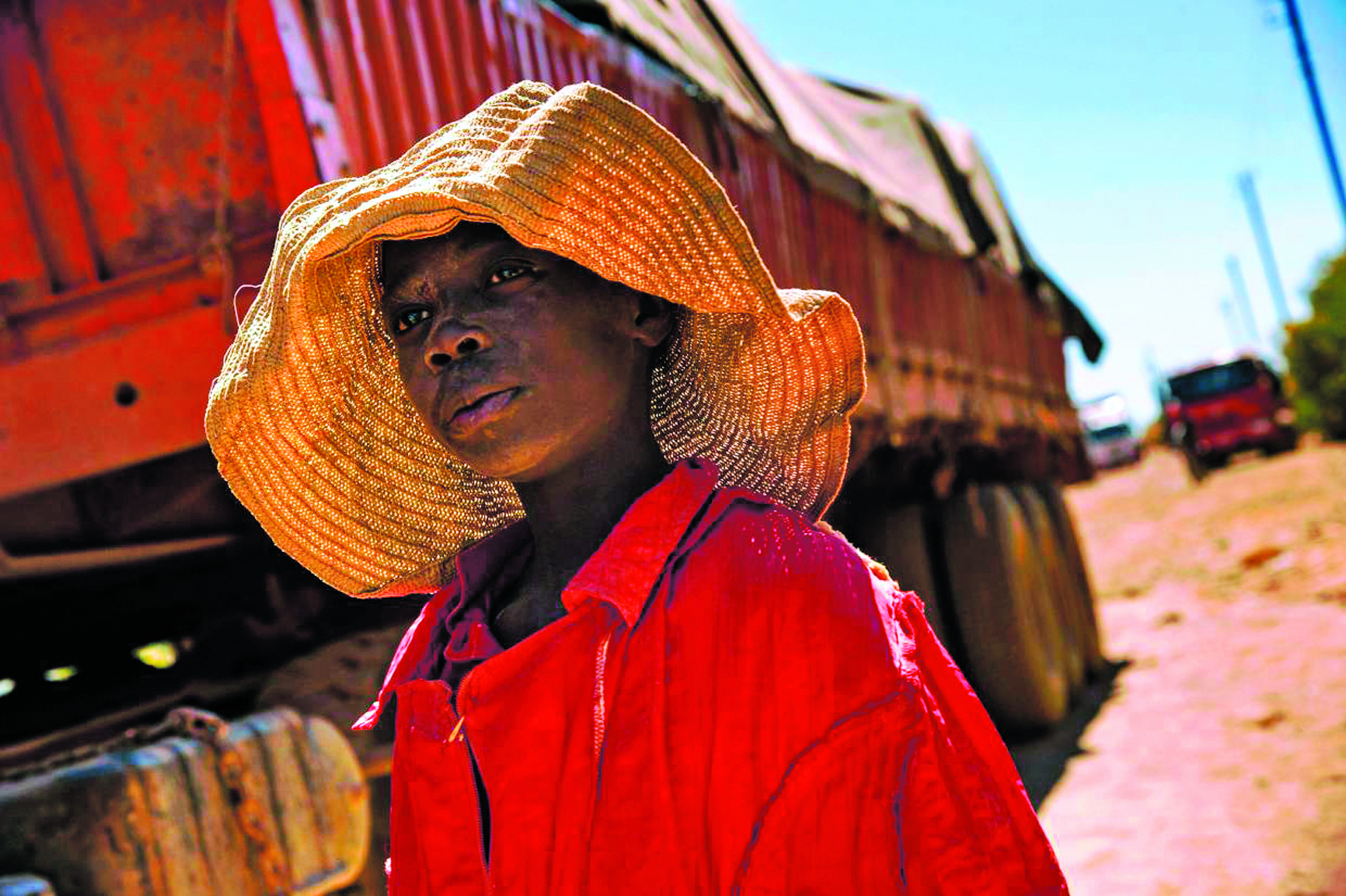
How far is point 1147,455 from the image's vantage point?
171 feet

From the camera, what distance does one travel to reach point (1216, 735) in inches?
263

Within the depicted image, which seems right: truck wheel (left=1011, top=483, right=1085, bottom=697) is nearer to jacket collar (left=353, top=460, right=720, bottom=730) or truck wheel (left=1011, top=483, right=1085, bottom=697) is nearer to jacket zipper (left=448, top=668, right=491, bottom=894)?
jacket collar (left=353, top=460, right=720, bottom=730)

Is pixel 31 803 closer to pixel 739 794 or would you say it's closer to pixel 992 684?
pixel 739 794

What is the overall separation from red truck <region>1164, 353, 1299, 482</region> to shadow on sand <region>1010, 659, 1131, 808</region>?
20.2m

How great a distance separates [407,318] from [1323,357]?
3411 cm

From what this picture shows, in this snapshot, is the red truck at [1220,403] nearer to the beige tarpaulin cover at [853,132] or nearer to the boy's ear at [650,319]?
the beige tarpaulin cover at [853,132]

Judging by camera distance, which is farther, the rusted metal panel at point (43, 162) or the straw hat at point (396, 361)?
the rusted metal panel at point (43, 162)

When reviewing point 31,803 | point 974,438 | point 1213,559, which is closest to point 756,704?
point 31,803

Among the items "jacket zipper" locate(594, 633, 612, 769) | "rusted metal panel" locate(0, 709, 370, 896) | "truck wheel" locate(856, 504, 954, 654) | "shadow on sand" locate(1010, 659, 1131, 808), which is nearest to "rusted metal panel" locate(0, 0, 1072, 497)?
"rusted metal panel" locate(0, 709, 370, 896)

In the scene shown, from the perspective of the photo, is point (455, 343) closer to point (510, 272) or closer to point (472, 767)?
point (510, 272)

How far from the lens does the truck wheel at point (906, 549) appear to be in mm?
7176

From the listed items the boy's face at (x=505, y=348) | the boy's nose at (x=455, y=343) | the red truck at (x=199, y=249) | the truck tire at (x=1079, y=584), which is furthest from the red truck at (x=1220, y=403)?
the boy's nose at (x=455, y=343)

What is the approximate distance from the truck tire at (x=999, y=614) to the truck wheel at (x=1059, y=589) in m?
0.70

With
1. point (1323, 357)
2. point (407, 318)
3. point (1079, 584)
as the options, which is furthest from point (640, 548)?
point (1323, 357)
